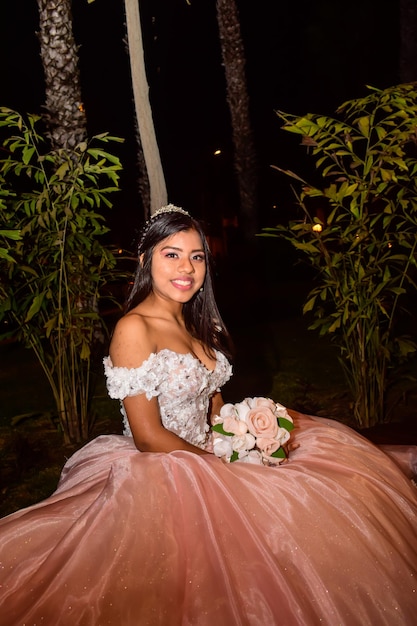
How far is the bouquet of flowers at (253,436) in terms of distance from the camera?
226 cm

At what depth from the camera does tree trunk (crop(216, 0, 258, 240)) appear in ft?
37.7

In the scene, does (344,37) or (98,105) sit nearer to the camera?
(344,37)

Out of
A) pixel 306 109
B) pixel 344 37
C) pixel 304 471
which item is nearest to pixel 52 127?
pixel 304 471

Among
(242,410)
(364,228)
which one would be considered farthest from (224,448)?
(364,228)

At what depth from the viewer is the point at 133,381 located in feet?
7.95

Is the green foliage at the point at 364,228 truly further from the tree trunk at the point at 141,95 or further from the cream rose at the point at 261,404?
the cream rose at the point at 261,404

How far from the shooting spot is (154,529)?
1.93m

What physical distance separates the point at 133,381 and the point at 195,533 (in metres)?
0.76

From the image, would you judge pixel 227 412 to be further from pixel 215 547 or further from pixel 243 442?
pixel 215 547

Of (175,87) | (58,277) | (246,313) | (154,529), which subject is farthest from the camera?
(175,87)

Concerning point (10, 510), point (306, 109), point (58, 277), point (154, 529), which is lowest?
point (10, 510)

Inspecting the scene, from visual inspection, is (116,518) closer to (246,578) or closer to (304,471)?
(246,578)

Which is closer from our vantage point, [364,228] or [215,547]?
[215,547]

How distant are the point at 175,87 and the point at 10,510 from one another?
28.4 m
